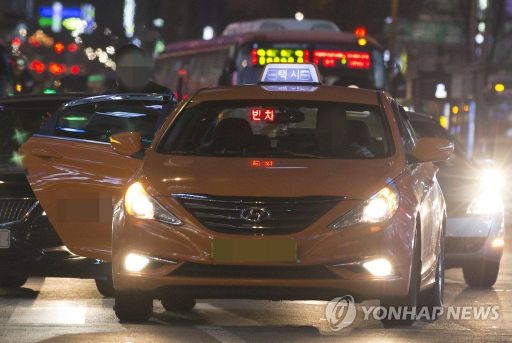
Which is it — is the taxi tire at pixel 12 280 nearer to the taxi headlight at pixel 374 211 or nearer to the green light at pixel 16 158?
the green light at pixel 16 158

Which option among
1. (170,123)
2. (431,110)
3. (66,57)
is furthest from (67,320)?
(66,57)

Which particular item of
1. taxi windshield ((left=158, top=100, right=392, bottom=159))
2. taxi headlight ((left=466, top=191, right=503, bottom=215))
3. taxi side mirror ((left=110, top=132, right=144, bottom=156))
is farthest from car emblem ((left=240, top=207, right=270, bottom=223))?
taxi headlight ((left=466, top=191, right=503, bottom=215))

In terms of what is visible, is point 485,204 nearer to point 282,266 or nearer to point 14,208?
point 14,208

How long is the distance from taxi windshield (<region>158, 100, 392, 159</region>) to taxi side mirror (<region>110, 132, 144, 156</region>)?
166 millimetres

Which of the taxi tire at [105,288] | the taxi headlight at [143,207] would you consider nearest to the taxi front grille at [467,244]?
the taxi tire at [105,288]

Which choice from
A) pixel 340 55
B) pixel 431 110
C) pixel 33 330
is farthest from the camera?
pixel 431 110

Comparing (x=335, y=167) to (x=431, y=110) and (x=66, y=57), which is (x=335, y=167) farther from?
(x=66, y=57)

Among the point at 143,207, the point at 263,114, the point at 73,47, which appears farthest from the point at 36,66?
the point at 143,207

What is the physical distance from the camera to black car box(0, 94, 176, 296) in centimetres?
1180

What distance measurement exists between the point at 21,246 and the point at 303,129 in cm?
211

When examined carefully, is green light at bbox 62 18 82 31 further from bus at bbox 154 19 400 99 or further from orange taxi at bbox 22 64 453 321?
orange taxi at bbox 22 64 453 321

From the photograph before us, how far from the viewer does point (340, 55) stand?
101 feet

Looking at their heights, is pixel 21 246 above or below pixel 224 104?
below

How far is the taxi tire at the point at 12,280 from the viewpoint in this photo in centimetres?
1305
